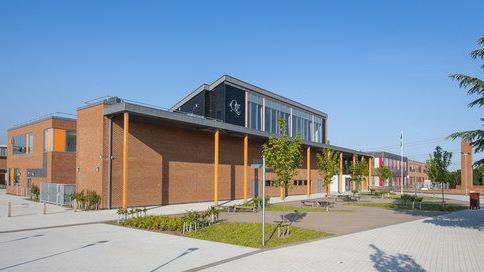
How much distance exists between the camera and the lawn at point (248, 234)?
48.4 ft

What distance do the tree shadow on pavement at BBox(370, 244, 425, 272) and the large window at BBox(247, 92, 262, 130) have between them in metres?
33.6

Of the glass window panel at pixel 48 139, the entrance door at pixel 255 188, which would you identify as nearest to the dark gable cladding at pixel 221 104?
the entrance door at pixel 255 188

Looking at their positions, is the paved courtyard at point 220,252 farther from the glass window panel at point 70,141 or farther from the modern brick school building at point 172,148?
the glass window panel at point 70,141

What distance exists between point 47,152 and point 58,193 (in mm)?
8222

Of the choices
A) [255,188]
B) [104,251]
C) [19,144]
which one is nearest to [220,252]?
[104,251]

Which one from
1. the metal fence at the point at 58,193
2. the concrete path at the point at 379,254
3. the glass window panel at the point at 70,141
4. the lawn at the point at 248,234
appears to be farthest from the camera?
the glass window panel at the point at 70,141

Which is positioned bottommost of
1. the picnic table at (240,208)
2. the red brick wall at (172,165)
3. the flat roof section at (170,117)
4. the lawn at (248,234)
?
the picnic table at (240,208)

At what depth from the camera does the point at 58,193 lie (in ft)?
100

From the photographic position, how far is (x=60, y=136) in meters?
37.2

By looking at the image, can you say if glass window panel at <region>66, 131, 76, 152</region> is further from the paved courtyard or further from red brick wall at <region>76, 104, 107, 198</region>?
the paved courtyard

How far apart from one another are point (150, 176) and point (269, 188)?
17.3m

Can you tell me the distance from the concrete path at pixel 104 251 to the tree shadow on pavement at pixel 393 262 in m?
3.98

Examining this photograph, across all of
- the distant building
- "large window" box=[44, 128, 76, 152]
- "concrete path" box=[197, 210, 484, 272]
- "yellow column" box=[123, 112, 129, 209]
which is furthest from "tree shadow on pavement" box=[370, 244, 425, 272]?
"large window" box=[44, 128, 76, 152]

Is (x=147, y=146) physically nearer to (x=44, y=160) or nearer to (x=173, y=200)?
(x=173, y=200)
